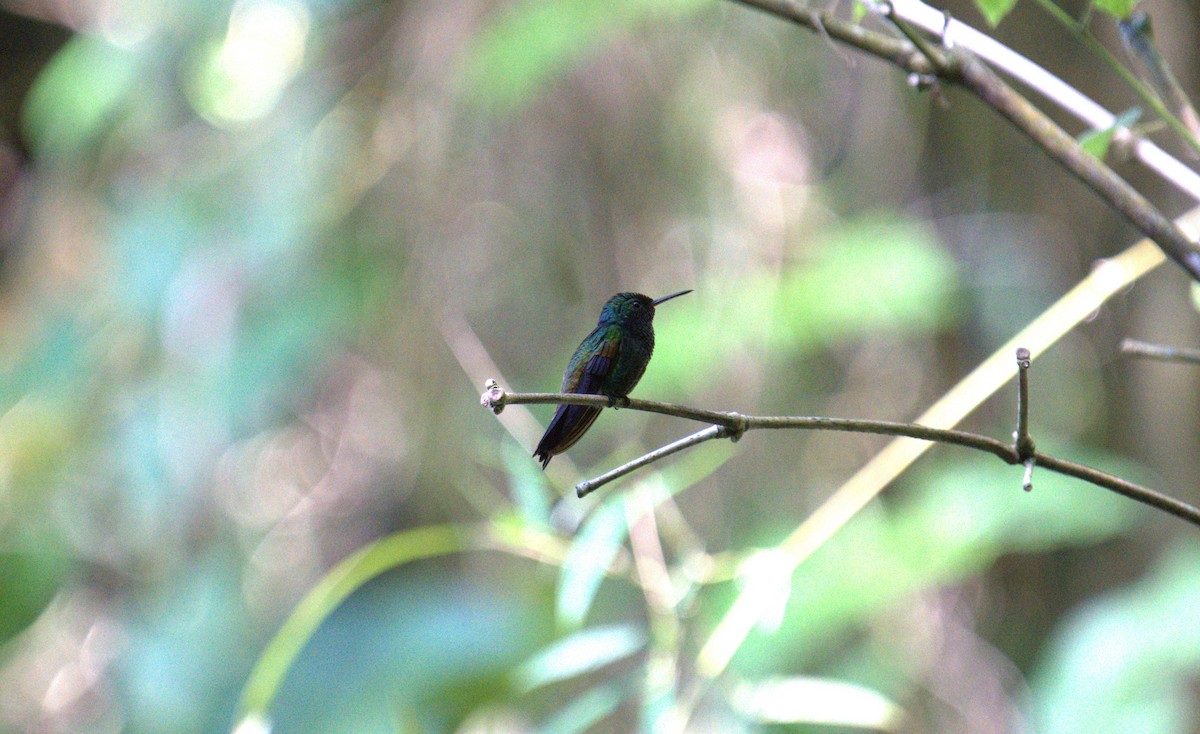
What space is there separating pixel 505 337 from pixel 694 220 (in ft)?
2.36

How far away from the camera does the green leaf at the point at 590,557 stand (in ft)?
3.86

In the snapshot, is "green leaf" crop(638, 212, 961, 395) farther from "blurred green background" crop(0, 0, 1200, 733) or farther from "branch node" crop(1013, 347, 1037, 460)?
"branch node" crop(1013, 347, 1037, 460)

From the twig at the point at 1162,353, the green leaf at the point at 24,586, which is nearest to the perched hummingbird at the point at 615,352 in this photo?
the twig at the point at 1162,353

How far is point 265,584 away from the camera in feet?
11.8

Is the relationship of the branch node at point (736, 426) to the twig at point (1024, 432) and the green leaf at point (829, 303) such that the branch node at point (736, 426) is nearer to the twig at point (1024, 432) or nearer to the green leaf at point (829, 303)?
the twig at point (1024, 432)

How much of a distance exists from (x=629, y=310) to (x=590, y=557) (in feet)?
1.29

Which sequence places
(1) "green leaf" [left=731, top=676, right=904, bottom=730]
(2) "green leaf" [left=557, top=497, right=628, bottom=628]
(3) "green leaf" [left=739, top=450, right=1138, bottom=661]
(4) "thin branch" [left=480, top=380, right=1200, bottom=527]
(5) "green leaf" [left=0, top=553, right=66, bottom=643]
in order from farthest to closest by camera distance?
(5) "green leaf" [left=0, top=553, right=66, bottom=643], (3) "green leaf" [left=739, top=450, right=1138, bottom=661], (1) "green leaf" [left=731, top=676, right=904, bottom=730], (2) "green leaf" [left=557, top=497, right=628, bottom=628], (4) "thin branch" [left=480, top=380, right=1200, bottom=527]

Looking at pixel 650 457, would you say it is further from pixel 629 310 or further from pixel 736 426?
pixel 629 310

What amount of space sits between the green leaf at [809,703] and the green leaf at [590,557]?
339mm

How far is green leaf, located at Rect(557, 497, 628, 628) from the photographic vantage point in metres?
1.18

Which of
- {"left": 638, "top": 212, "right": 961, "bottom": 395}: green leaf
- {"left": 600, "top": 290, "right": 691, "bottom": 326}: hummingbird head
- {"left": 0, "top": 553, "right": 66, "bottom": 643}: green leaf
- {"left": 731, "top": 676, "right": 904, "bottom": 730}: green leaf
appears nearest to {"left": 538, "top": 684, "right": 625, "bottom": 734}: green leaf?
{"left": 731, "top": 676, "right": 904, "bottom": 730}: green leaf

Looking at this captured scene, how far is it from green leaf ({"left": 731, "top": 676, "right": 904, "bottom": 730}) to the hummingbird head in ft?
2.19

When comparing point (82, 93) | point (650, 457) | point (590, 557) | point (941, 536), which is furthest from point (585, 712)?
point (82, 93)

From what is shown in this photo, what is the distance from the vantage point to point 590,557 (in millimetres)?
1231
